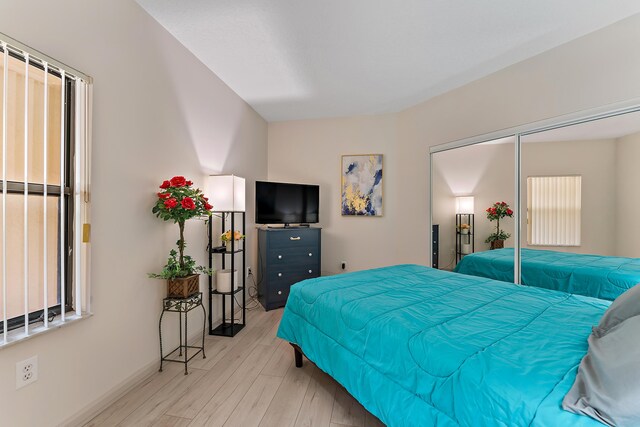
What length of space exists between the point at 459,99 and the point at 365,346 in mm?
3142

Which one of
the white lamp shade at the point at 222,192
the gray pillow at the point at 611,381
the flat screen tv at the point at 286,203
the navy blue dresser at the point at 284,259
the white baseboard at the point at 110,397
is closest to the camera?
the gray pillow at the point at 611,381

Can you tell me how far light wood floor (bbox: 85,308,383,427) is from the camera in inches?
69.3

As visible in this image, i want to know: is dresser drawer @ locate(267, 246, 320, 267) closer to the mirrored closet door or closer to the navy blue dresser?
the navy blue dresser

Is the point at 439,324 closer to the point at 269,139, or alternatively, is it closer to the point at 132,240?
the point at 132,240

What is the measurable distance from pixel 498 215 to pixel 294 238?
239cm

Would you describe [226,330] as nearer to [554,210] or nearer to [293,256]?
[293,256]

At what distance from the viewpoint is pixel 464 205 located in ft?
11.7

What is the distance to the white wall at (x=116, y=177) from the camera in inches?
59.9

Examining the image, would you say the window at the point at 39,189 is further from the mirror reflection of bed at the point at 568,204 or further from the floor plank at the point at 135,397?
the mirror reflection of bed at the point at 568,204

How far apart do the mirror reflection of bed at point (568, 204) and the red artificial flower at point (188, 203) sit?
298 centimetres

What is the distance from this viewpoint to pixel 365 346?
5.21ft

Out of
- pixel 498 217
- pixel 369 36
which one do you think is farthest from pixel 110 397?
pixel 498 217

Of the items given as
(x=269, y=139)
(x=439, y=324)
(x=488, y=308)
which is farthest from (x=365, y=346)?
(x=269, y=139)

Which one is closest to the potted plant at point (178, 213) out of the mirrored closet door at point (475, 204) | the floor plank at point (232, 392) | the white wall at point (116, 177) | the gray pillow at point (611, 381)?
the white wall at point (116, 177)
